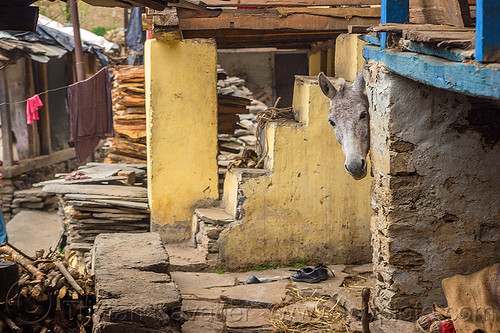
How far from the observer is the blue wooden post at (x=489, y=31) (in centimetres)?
309

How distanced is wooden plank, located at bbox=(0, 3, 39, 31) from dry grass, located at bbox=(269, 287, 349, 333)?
3.71 metres

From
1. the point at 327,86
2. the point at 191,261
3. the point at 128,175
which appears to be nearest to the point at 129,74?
the point at 128,175

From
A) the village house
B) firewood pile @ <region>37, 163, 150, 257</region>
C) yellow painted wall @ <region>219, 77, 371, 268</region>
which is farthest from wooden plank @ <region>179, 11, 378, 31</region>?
firewood pile @ <region>37, 163, 150, 257</region>

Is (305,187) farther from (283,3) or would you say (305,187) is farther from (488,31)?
(488,31)

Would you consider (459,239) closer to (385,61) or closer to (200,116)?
(385,61)

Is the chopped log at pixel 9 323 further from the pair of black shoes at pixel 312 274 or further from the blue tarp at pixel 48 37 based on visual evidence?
the blue tarp at pixel 48 37

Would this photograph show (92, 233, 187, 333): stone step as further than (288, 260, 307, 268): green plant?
No

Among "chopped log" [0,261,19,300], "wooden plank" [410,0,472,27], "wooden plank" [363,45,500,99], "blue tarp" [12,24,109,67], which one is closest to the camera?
Result: "wooden plank" [363,45,500,99]

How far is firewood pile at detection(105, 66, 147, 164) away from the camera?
11852 millimetres

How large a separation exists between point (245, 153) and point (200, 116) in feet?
3.02

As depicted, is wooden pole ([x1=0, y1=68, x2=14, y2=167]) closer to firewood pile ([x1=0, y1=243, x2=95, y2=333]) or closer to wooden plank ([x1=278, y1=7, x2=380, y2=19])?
firewood pile ([x1=0, y1=243, x2=95, y2=333])

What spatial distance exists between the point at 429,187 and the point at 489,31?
7.23 feet

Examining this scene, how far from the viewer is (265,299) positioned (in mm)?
7062

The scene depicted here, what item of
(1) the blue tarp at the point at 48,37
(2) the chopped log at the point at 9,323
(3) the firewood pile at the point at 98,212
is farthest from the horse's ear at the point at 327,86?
(1) the blue tarp at the point at 48,37
